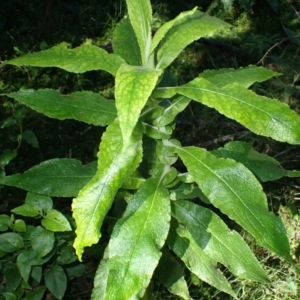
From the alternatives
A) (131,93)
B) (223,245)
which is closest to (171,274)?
(223,245)

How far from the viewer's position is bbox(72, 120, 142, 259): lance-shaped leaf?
1189mm

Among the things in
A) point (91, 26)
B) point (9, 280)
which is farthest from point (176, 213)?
point (91, 26)

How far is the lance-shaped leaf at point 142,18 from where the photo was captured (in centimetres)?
134

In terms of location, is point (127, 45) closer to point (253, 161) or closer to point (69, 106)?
point (69, 106)

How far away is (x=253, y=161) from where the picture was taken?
5.90 ft

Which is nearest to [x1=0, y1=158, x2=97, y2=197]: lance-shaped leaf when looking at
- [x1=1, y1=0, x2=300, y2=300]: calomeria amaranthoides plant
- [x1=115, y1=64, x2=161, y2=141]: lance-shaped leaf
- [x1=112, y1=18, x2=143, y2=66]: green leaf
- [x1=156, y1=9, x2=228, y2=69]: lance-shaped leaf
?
[x1=1, y1=0, x2=300, y2=300]: calomeria amaranthoides plant

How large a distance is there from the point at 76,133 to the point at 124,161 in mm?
1735

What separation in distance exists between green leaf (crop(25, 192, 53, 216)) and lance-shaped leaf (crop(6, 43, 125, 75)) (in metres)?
0.76

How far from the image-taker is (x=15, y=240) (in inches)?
81.6

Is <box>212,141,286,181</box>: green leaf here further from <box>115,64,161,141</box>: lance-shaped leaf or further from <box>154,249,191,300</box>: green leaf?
<box>115,64,161,141</box>: lance-shaped leaf

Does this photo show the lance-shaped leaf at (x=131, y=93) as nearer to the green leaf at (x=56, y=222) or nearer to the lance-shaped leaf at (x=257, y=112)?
the lance-shaped leaf at (x=257, y=112)

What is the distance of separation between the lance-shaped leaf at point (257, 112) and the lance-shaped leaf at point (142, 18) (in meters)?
0.20

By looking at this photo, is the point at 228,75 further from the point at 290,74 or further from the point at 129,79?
the point at 290,74

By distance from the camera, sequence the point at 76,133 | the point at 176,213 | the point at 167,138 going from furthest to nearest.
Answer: the point at 76,133
the point at 176,213
the point at 167,138
